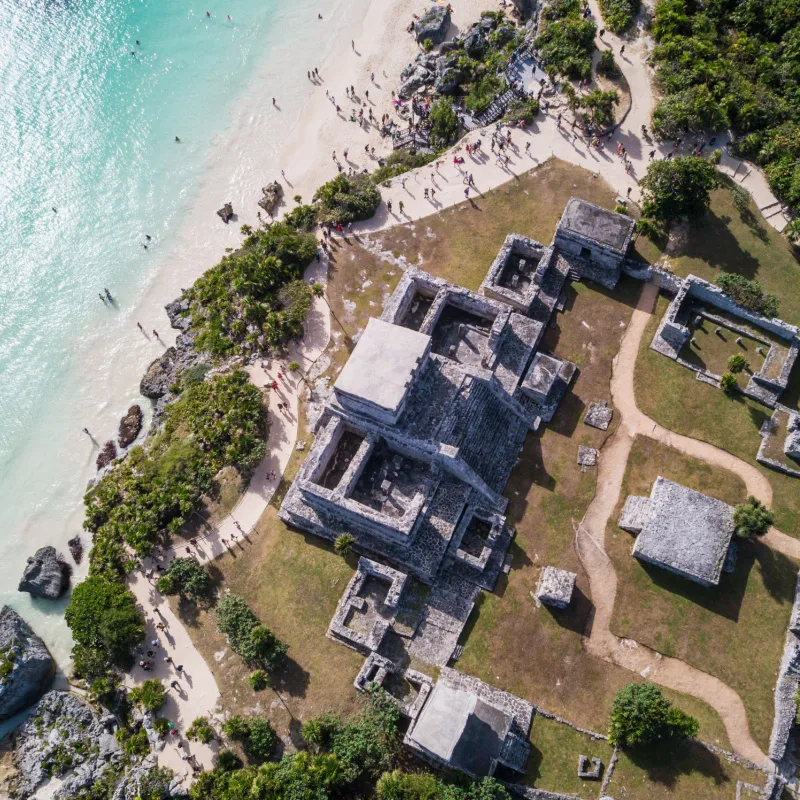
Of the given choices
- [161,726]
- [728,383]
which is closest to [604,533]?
[728,383]

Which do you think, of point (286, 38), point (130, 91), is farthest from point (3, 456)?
point (286, 38)

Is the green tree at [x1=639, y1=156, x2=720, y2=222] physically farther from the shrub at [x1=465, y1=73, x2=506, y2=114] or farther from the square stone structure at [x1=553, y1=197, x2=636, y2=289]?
the shrub at [x1=465, y1=73, x2=506, y2=114]

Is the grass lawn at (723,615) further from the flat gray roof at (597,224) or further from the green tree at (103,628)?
the green tree at (103,628)

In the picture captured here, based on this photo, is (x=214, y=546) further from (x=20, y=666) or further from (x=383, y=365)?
(x=383, y=365)

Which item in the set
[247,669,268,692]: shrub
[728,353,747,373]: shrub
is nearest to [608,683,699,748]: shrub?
[247,669,268,692]: shrub

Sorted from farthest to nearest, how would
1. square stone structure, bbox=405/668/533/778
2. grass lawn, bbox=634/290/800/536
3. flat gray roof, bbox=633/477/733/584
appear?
grass lawn, bbox=634/290/800/536 < flat gray roof, bbox=633/477/733/584 < square stone structure, bbox=405/668/533/778

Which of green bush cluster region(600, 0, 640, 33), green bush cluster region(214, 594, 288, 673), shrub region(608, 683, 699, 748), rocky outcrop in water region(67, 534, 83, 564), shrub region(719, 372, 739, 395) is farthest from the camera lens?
green bush cluster region(600, 0, 640, 33)

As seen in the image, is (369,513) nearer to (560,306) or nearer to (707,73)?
(560,306)
